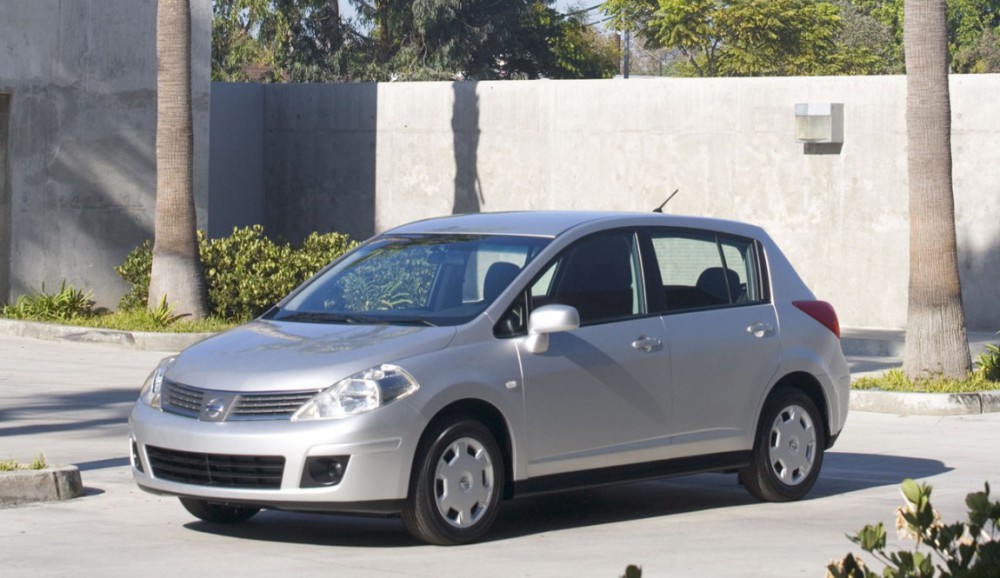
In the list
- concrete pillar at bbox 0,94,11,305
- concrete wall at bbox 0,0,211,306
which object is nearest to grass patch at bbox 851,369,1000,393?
concrete wall at bbox 0,0,211,306

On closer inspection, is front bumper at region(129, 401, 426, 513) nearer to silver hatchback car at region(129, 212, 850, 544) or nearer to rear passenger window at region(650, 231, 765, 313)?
silver hatchback car at region(129, 212, 850, 544)

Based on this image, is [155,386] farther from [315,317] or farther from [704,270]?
[704,270]

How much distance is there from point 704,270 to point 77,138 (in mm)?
12642

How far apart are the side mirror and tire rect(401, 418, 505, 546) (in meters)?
0.56

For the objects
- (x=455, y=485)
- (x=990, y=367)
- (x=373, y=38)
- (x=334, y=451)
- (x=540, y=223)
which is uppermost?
(x=373, y=38)

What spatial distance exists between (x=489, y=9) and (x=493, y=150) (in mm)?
26439

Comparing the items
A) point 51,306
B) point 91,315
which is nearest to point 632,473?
point 51,306

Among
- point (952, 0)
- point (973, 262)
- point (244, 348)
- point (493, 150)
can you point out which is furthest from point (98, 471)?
point (952, 0)

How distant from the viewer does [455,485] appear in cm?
821

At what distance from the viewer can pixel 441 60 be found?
162 ft

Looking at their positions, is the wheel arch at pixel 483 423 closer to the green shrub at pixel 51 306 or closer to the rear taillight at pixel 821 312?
the rear taillight at pixel 821 312

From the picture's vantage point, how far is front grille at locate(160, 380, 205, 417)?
8.29 metres

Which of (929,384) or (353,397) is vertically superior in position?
(353,397)

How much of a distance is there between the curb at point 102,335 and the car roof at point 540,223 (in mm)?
8683
